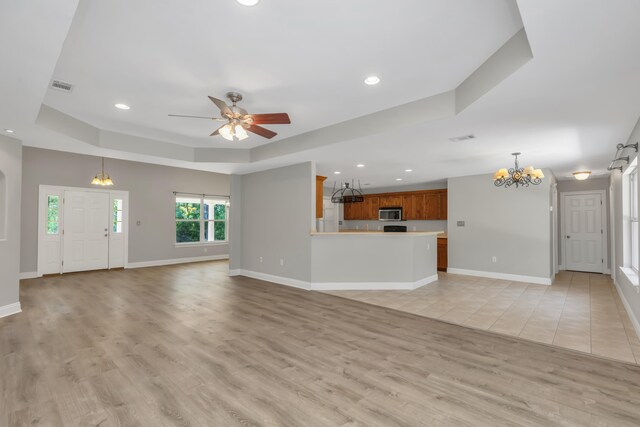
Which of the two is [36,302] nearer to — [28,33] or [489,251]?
[28,33]

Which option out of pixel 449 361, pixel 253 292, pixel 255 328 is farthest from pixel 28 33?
pixel 253 292

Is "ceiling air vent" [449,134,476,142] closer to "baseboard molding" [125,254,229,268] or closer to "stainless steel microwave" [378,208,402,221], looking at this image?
"stainless steel microwave" [378,208,402,221]

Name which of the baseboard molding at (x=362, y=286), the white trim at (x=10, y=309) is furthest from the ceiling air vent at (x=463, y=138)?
the white trim at (x=10, y=309)

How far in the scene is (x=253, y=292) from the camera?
5.62 m

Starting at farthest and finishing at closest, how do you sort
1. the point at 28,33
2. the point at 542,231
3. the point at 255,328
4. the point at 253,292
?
the point at 542,231, the point at 253,292, the point at 255,328, the point at 28,33

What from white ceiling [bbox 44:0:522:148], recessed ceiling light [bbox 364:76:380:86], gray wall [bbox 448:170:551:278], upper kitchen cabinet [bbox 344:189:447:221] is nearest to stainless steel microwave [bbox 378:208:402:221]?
upper kitchen cabinet [bbox 344:189:447:221]

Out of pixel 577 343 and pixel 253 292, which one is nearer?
pixel 577 343

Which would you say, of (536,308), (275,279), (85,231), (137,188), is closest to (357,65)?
(536,308)

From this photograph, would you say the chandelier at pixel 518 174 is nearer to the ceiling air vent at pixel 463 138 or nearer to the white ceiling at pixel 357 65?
the white ceiling at pixel 357 65

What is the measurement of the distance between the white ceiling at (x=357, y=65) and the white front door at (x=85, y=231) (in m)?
3.25

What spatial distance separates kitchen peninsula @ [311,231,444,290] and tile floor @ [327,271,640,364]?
274mm

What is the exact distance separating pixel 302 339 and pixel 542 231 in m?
5.74

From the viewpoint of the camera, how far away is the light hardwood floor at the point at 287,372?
2.12 m

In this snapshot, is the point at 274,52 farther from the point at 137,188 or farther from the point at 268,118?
the point at 137,188
